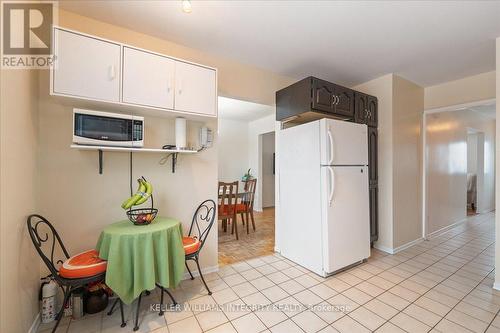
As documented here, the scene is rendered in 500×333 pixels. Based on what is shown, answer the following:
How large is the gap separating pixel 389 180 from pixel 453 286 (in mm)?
1377

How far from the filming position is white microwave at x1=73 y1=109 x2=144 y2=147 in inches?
65.8

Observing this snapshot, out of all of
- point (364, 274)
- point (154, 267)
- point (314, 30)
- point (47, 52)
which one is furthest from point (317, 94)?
point (47, 52)

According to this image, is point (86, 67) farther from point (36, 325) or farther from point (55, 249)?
point (36, 325)

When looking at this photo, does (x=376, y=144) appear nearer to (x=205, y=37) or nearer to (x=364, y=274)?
(x=364, y=274)

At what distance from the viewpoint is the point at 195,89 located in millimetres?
2158

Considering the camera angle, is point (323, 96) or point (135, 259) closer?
point (135, 259)

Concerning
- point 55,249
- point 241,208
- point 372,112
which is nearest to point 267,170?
point 241,208

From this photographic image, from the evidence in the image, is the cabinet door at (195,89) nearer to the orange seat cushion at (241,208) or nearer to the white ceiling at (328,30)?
the white ceiling at (328,30)

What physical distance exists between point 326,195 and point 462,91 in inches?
116

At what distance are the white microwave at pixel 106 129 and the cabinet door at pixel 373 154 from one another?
9.81ft

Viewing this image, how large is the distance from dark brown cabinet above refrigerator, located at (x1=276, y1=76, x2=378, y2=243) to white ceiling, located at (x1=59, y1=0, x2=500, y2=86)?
0.37 m

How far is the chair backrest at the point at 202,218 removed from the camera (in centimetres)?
248

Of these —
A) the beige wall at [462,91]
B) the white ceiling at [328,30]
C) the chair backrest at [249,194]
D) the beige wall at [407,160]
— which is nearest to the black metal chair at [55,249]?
the white ceiling at [328,30]

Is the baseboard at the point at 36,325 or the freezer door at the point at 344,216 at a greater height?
the freezer door at the point at 344,216
